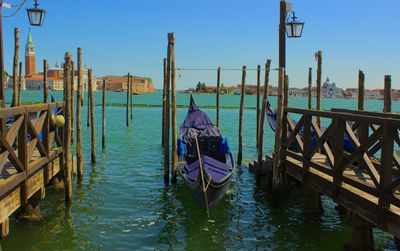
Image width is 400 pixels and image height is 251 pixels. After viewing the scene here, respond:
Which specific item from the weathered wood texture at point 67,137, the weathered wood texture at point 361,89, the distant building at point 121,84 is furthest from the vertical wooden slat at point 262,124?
the distant building at point 121,84

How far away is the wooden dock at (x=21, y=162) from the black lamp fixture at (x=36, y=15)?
163 cm

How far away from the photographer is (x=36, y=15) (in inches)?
294

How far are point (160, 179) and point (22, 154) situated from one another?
512 centimetres

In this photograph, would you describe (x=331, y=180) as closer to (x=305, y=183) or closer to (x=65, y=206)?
(x=305, y=183)

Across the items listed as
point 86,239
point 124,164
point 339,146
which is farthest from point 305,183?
point 124,164

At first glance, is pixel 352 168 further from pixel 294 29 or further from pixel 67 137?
pixel 67 137

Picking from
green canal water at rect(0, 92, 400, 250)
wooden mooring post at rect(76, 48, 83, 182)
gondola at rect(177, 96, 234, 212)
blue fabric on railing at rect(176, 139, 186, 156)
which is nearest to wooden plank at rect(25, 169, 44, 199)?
green canal water at rect(0, 92, 400, 250)

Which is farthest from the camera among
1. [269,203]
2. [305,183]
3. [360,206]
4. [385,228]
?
[269,203]

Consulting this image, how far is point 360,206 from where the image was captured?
4973mm

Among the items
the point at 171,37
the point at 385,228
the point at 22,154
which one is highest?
the point at 171,37

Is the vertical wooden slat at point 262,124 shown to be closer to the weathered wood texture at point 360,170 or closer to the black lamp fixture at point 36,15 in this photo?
the weathered wood texture at point 360,170

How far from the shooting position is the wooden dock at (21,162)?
462 cm

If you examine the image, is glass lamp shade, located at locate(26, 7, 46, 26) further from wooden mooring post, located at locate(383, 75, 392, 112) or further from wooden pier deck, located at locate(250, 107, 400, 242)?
wooden mooring post, located at locate(383, 75, 392, 112)

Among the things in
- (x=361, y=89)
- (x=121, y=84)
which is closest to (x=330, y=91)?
(x=121, y=84)
